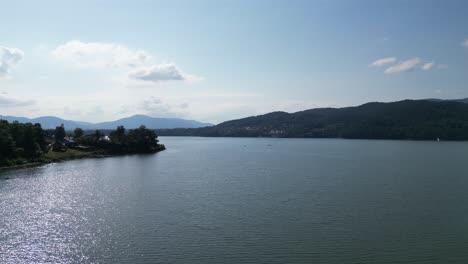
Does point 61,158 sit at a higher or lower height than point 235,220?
higher

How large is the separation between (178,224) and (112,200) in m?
13.1

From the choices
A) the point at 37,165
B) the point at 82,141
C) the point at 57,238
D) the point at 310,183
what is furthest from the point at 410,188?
the point at 82,141

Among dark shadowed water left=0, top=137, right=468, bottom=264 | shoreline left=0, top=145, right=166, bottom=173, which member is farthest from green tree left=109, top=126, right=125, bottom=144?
dark shadowed water left=0, top=137, right=468, bottom=264

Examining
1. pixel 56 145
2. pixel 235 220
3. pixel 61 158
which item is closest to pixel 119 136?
pixel 56 145

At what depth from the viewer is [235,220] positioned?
28.7 m

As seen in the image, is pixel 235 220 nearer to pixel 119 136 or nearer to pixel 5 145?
pixel 5 145

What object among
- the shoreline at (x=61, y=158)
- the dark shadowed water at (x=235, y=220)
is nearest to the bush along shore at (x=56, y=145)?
the shoreline at (x=61, y=158)

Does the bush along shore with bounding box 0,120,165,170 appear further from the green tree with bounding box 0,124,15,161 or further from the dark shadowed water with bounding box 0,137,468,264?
the dark shadowed water with bounding box 0,137,468,264

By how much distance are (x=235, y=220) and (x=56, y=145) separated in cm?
7381

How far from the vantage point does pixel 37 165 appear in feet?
226

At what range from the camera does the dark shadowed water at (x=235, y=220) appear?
845 inches

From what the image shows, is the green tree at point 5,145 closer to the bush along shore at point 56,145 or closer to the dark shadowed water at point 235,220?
the bush along shore at point 56,145

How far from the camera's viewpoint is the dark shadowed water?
21453mm

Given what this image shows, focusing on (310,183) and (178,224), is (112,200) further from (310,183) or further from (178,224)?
(310,183)
